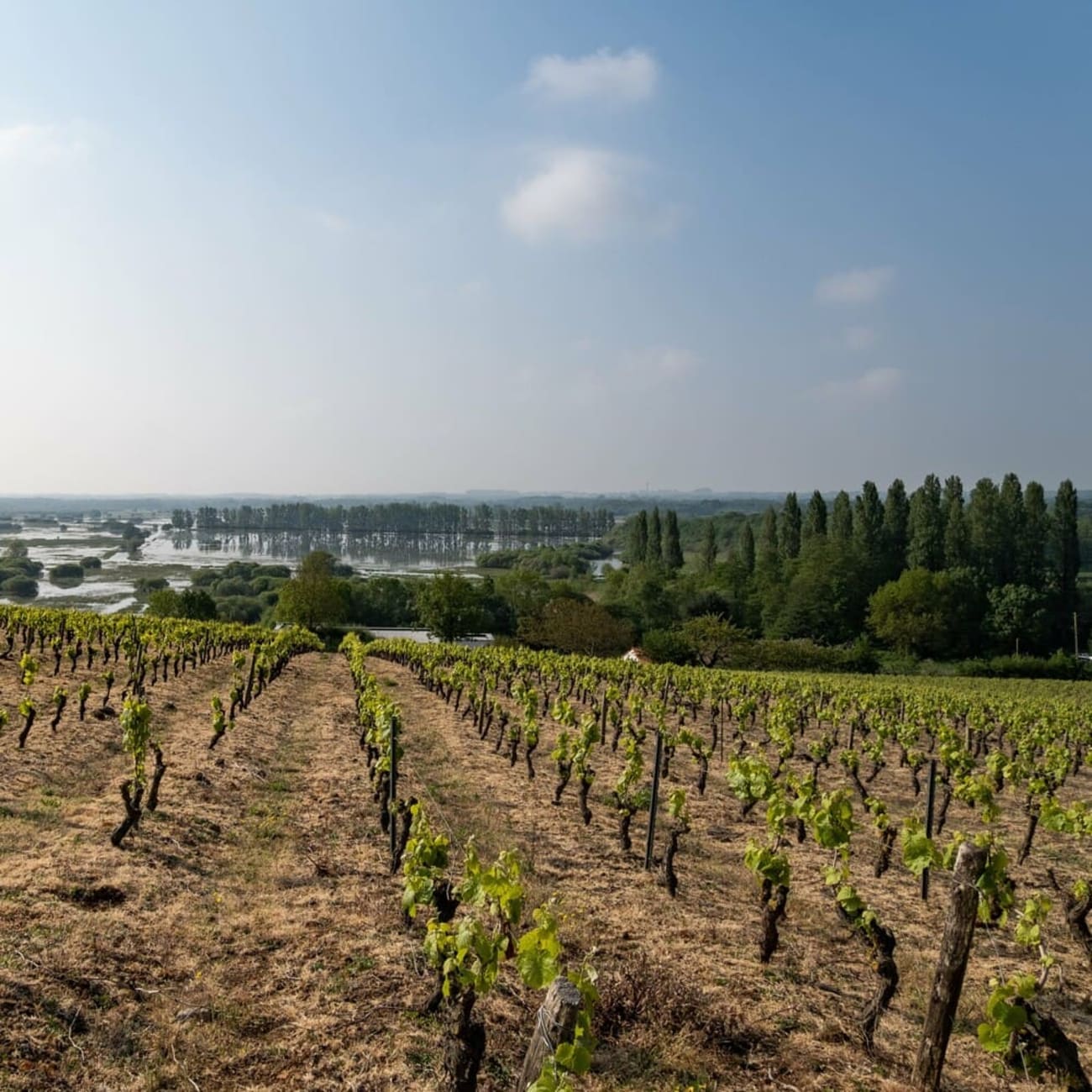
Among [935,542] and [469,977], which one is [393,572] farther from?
[469,977]

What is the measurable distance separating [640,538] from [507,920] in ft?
345

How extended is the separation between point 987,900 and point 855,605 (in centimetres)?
7353

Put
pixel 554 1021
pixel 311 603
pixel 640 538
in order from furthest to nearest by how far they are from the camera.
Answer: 1. pixel 640 538
2. pixel 311 603
3. pixel 554 1021

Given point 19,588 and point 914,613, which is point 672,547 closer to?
point 914,613

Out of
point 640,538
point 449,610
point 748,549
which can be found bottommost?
point 449,610

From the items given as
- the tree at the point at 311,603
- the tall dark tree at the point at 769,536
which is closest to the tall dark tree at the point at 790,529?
the tall dark tree at the point at 769,536

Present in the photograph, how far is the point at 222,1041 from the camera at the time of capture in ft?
19.2

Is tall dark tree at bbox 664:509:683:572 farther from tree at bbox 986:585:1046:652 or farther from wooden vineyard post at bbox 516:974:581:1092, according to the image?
wooden vineyard post at bbox 516:974:581:1092

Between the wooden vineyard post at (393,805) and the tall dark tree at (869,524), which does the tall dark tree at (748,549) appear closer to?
the tall dark tree at (869,524)

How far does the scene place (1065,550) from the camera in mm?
73312

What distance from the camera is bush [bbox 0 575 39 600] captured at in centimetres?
10150

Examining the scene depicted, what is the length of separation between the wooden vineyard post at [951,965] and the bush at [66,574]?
138828 millimetres

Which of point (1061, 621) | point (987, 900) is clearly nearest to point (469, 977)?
point (987, 900)

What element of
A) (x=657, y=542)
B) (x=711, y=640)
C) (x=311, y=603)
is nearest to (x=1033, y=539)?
(x=711, y=640)
